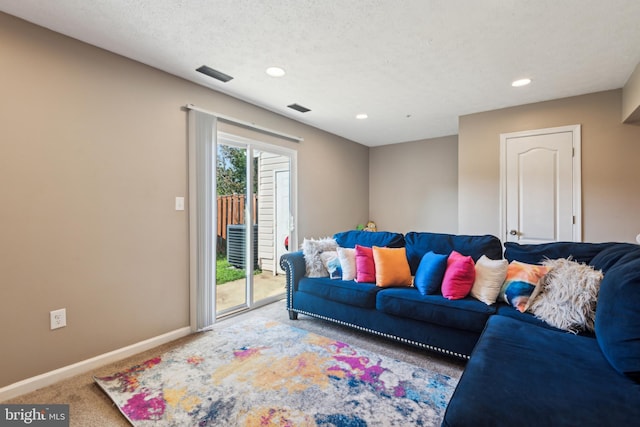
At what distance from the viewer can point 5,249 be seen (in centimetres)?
186

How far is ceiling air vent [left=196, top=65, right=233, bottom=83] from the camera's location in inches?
104

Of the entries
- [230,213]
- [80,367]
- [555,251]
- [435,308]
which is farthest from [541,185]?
[80,367]

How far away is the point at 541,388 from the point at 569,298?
965 mm

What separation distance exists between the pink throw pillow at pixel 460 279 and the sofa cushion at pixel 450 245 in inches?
10.0

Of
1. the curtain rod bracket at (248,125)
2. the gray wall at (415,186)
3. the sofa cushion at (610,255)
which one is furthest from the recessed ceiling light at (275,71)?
the gray wall at (415,186)

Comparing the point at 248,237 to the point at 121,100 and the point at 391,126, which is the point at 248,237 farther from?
the point at 391,126

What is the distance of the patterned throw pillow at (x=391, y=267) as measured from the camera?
8.86 ft

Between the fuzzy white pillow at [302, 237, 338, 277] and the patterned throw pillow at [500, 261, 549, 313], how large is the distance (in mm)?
1653

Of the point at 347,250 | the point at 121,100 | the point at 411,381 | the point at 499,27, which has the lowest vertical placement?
the point at 411,381

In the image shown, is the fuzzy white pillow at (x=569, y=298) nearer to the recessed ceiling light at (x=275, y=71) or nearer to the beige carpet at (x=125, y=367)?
the beige carpet at (x=125, y=367)

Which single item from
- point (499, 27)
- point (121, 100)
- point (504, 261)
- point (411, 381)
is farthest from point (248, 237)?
point (499, 27)

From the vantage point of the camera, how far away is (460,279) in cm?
228

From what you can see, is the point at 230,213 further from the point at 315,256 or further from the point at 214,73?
the point at 214,73

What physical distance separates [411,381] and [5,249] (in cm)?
286
